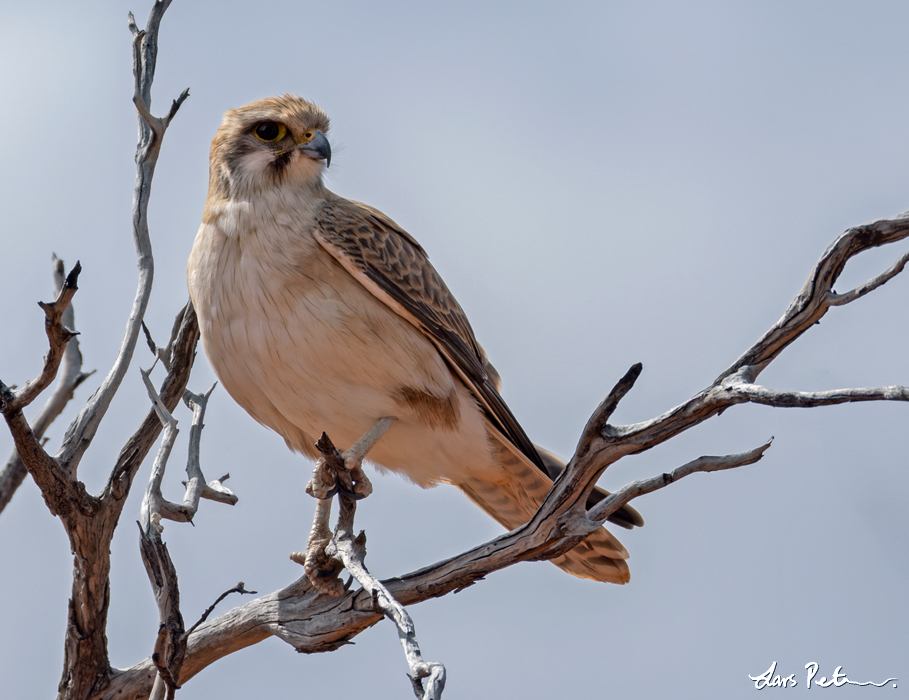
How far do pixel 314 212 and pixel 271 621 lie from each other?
172 centimetres

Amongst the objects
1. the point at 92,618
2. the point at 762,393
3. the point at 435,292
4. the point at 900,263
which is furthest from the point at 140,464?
the point at 900,263

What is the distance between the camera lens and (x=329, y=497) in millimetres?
3586

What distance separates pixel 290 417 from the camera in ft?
12.9

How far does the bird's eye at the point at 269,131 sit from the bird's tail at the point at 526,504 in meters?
1.69

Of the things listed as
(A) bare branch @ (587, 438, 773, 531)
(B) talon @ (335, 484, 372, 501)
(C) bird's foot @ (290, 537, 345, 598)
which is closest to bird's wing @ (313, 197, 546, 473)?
(B) talon @ (335, 484, 372, 501)

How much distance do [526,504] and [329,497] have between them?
49.8 inches

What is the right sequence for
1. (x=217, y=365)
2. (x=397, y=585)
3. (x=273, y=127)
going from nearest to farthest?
(x=397, y=585), (x=217, y=365), (x=273, y=127)

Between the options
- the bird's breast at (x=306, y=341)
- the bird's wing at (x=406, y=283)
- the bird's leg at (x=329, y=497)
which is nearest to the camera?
the bird's leg at (x=329, y=497)

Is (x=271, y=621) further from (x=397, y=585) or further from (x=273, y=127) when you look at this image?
(x=273, y=127)

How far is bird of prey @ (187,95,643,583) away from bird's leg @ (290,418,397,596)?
318 millimetres

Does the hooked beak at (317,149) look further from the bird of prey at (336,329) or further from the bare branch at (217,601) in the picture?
the bare branch at (217,601)

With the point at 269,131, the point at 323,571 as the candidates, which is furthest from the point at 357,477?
the point at 269,131

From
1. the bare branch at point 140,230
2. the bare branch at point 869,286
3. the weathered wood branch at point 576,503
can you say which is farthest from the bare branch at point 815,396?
the bare branch at point 140,230

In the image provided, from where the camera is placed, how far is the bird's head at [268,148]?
4.12 m
